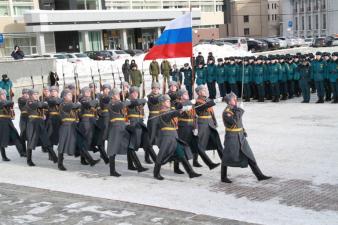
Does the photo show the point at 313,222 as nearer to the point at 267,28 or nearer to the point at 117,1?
the point at 117,1

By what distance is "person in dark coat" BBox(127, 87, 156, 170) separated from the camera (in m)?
10.4

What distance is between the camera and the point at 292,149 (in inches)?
442

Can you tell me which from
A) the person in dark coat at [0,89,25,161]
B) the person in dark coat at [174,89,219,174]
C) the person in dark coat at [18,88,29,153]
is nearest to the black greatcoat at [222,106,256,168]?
the person in dark coat at [174,89,219,174]

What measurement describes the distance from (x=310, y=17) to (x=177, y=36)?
6528 centimetres

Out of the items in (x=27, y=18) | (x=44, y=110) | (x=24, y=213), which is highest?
(x=27, y=18)

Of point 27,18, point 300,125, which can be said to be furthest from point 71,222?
point 27,18

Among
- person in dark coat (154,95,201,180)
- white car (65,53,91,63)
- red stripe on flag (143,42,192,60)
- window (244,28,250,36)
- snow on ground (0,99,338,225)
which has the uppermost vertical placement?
window (244,28,250,36)

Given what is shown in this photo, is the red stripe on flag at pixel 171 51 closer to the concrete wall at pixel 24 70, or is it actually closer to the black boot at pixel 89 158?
the black boot at pixel 89 158

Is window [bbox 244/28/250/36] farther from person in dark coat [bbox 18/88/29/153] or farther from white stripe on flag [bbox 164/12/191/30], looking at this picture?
person in dark coat [bbox 18/88/29/153]

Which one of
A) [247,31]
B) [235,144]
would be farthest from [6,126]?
[247,31]

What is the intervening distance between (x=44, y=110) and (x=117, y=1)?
4896 centimetres

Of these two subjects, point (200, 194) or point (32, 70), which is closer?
point (200, 194)

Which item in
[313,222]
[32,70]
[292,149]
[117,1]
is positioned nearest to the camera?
[313,222]

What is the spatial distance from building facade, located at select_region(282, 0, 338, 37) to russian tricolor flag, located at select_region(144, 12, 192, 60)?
58540 millimetres
